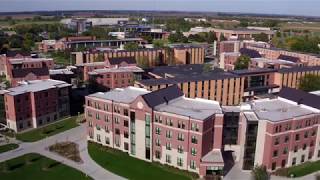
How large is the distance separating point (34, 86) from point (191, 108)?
37.2 meters

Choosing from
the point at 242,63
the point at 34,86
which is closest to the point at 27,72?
the point at 34,86

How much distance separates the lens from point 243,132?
176 ft

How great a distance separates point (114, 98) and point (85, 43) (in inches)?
4555

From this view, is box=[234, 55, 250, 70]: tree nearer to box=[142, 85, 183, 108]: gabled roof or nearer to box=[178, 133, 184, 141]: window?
box=[142, 85, 183, 108]: gabled roof

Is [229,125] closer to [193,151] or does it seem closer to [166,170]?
[193,151]

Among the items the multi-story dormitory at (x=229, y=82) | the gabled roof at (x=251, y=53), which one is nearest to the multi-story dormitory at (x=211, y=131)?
the multi-story dormitory at (x=229, y=82)

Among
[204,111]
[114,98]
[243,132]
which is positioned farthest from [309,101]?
[114,98]

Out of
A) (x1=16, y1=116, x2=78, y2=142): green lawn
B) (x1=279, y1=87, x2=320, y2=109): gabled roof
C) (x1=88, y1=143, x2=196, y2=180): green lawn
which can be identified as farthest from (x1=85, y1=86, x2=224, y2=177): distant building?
(x1=279, y1=87, x2=320, y2=109): gabled roof

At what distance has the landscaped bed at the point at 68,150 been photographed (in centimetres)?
5729

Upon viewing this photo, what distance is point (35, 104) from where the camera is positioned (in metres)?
71.0

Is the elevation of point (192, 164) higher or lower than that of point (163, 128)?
lower

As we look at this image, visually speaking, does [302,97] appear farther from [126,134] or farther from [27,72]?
[27,72]

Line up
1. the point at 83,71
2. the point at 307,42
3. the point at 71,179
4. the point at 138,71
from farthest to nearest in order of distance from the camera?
1. the point at 307,42
2. the point at 83,71
3. the point at 138,71
4. the point at 71,179

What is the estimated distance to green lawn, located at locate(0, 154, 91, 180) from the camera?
167 feet
